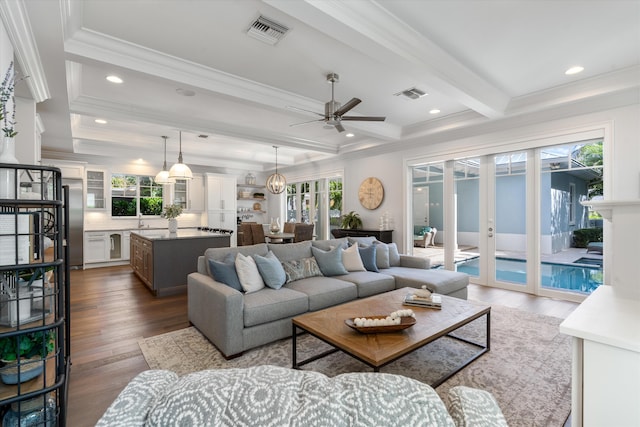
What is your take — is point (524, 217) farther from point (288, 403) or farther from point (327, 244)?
point (288, 403)

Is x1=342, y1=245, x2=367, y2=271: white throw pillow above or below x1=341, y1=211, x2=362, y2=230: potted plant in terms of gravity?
below

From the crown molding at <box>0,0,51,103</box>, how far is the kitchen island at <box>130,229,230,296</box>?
2311mm

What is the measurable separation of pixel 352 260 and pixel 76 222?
6275 mm

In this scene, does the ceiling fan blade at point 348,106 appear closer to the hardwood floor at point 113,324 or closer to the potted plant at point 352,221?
the hardwood floor at point 113,324

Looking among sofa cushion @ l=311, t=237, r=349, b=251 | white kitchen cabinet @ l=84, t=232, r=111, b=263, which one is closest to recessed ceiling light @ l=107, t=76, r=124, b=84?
sofa cushion @ l=311, t=237, r=349, b=251

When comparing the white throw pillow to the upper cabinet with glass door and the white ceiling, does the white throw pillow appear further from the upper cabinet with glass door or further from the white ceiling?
the upper cabinet with glass door

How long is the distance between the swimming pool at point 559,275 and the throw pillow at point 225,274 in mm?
4202

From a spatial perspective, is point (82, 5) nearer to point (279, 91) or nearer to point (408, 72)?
point (279, 91)

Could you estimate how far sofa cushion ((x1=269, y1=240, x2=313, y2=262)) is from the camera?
3.73 m

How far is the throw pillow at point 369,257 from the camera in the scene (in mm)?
4250

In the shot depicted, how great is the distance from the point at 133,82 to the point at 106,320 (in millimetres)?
2906

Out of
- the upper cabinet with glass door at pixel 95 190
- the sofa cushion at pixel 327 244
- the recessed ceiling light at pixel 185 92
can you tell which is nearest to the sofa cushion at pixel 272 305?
the sofa cushion at pixel 327 244

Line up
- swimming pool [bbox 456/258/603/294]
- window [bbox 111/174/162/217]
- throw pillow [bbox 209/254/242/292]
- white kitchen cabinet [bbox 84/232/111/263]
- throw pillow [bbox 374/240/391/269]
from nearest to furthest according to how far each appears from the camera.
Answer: throw pillow [bbox 209/254/242/292]
swimming pool [bbox 456/258/603/294]
throw pillow [bbox 374/240/391/269]
white kitchen cabinet [bbox 84/232/111/263]
window [bbox 111/174/162/217]

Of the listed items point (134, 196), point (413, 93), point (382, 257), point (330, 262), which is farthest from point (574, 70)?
point (134, 196)
